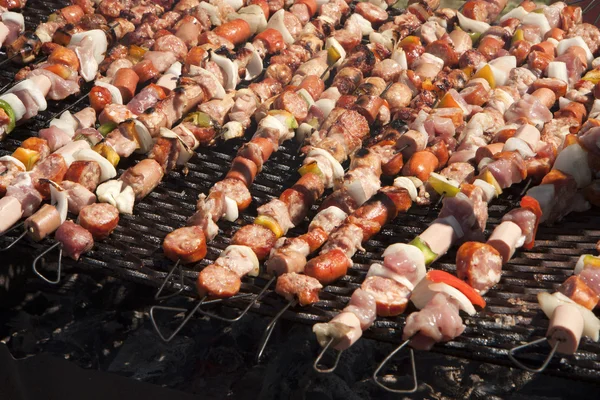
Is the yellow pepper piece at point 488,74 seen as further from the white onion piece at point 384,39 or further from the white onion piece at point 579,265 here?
the white onion piece at point 579,265

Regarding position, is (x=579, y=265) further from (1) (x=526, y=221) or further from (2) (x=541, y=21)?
(2) (x=541, y=21)

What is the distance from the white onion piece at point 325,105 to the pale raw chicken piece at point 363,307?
1.76 m

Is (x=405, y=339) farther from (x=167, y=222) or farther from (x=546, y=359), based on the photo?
(x=167, y=222)

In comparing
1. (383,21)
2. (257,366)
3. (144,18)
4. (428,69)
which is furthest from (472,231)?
(144,18)

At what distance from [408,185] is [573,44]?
85.1 inches

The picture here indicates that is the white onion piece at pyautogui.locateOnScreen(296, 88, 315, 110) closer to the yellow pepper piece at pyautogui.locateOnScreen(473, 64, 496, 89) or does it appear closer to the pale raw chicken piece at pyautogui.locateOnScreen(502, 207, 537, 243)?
the yellow pepper piece at pyautogui.locateOnScreen(473, 64, 496, 89)

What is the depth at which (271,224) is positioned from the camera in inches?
152

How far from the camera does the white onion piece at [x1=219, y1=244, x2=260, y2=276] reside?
3.65 meters

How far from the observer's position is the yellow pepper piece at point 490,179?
4.12 m

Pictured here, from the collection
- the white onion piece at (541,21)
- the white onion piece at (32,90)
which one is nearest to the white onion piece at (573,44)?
the white onion piece at (541,21)

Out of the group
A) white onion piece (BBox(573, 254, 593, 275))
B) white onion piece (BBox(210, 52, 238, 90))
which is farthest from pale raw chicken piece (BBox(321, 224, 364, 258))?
white onion piece (BBox(210, 52, 238, 90))

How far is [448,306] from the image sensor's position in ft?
10.5

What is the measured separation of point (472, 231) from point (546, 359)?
969 mm

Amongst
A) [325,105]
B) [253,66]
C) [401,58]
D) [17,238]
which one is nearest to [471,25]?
[401,58]
